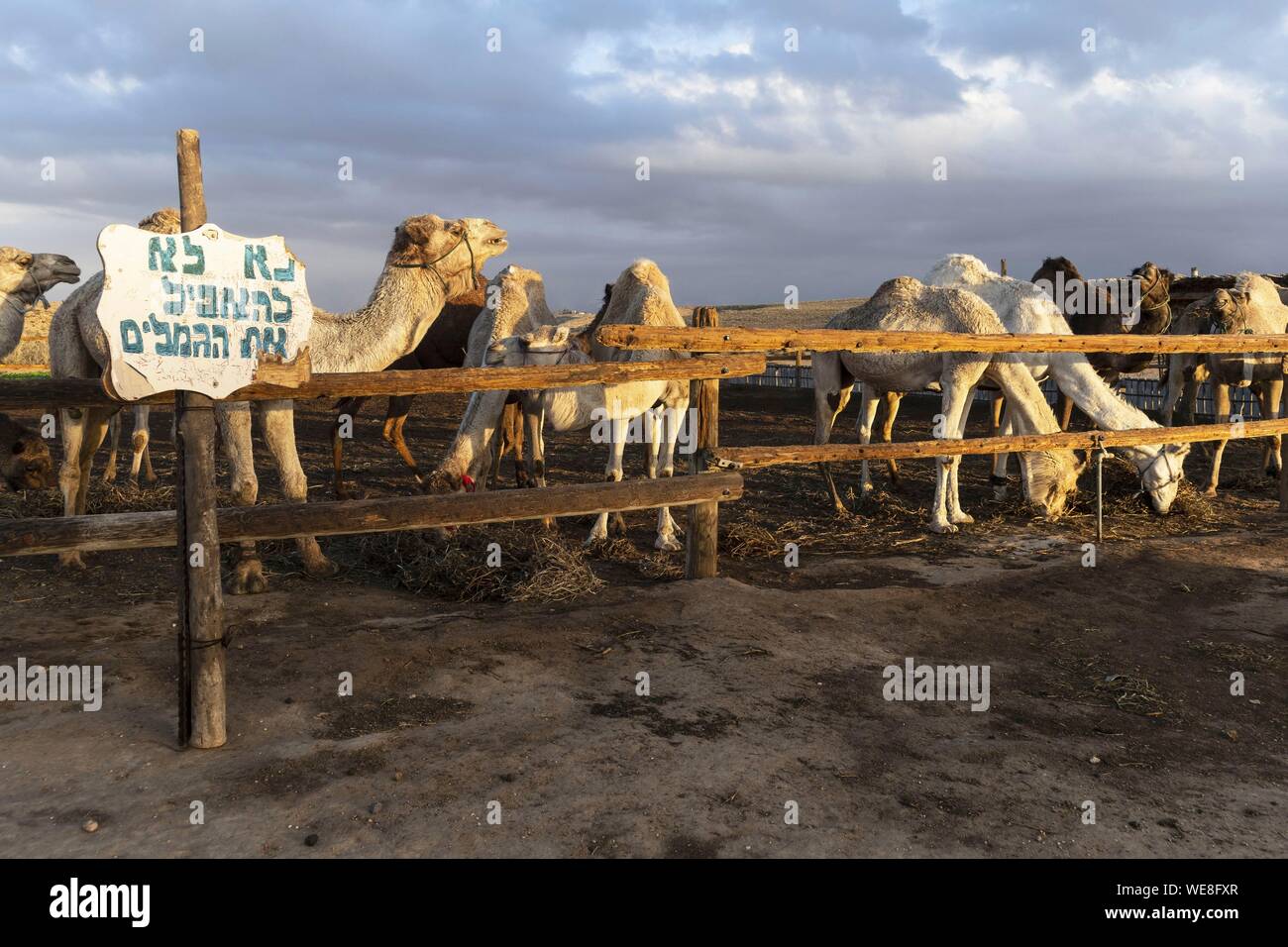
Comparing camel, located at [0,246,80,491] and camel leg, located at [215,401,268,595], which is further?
camel, located at [0,246,80,491]

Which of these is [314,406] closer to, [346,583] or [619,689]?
[346,583]

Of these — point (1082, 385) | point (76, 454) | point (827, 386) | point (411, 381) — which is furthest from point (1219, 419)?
point (76, 454)

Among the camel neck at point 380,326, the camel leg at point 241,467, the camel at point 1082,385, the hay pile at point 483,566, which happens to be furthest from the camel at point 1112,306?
the camel leg at point 241,467

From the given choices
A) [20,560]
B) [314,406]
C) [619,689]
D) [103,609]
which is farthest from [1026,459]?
[314,406]

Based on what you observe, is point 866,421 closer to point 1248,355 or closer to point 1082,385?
point 1082,385

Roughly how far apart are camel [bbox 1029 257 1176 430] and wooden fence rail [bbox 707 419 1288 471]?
264 cm

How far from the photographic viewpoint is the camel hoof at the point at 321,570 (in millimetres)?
7285

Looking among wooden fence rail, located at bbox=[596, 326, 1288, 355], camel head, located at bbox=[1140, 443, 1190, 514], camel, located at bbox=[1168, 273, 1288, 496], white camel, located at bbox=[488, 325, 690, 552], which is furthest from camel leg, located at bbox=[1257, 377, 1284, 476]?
white camel, located at bbox=[488, 325, 690, 552]

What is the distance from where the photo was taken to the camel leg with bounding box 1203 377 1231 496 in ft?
35.7

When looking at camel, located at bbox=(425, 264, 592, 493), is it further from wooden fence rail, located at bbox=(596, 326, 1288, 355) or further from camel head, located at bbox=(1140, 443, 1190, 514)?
camel head, located at bbox=(1140, 443, 1190, 514)

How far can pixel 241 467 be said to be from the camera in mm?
6828

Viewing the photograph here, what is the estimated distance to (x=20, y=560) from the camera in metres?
7.84

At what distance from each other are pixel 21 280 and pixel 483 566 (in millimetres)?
4020

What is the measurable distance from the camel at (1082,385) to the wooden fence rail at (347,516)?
4.95 meters
